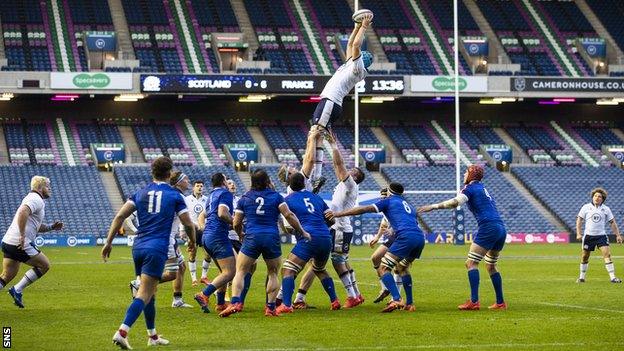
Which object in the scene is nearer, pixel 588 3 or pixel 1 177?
pixel 1 177

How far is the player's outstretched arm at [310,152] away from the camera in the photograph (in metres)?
17.5

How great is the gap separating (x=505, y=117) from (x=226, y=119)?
18.8 m

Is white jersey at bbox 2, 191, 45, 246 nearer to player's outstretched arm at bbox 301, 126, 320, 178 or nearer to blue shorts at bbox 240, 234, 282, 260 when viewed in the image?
blue shorts at bbox 240, 234, 282, 260

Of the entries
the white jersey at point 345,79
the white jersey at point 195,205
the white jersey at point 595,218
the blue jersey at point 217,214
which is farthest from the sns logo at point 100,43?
the white jersey at point 345,79

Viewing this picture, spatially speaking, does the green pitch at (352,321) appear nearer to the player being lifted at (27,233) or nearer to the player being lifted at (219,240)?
the player being lifted at (219,240)

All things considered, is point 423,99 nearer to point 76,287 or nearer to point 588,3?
point 588,3

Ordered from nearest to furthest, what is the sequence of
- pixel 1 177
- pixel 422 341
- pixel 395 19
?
1. pixel 422 341
2. pixel 1 177
3. pixel 395 19

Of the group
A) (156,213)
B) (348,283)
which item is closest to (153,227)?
(156,213)

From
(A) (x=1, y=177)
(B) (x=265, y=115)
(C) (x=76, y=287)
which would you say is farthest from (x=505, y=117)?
(C) (x=76, y=287)

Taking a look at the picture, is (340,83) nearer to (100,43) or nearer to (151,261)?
(151,261)

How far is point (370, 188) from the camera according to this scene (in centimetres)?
6341

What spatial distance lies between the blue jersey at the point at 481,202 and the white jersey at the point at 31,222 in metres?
7.30

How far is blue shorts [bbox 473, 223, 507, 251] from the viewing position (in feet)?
62.2

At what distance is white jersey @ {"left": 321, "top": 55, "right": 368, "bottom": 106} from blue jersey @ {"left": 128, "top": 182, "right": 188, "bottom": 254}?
4247 mm
